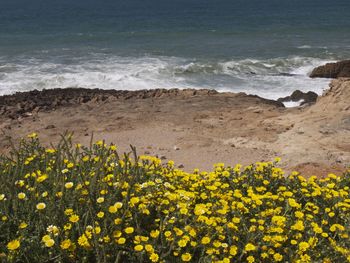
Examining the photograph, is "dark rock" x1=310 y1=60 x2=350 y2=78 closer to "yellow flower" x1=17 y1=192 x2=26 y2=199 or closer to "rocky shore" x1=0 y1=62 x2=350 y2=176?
"rocky shore" x1=0 y1=62 x2=350 y2=176

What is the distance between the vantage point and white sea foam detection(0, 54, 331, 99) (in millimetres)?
21688

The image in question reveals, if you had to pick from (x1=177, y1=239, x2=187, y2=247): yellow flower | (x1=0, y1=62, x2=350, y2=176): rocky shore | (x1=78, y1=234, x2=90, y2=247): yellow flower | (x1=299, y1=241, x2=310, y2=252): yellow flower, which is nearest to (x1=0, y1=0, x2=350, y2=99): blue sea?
(x1=0, y1=62, x2=350, y2=176): rocky shore

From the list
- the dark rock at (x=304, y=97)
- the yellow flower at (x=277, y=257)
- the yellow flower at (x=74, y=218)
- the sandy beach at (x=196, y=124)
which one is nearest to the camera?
the yellow flower at (x=74, y=218)

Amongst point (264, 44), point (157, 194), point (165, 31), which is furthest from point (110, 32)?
point (157, 194)

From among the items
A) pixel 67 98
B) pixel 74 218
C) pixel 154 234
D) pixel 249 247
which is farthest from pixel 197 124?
pixel 74 218

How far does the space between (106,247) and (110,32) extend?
40581 mm

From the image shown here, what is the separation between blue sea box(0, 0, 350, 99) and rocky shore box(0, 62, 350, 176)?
5.06 meters

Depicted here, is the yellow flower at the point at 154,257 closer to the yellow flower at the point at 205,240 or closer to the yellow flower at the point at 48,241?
the yellow flower at the point at 205,240

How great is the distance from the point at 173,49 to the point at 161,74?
900 cm

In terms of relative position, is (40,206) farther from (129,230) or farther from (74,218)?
(129,230)

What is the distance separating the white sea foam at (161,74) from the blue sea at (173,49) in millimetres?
51

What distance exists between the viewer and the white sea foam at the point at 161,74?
21.7 metres

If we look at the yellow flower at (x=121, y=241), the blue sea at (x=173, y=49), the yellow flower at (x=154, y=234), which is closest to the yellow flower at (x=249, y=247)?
the yellow flower at (x=154, y=234)

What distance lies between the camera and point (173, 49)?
1291 inches
